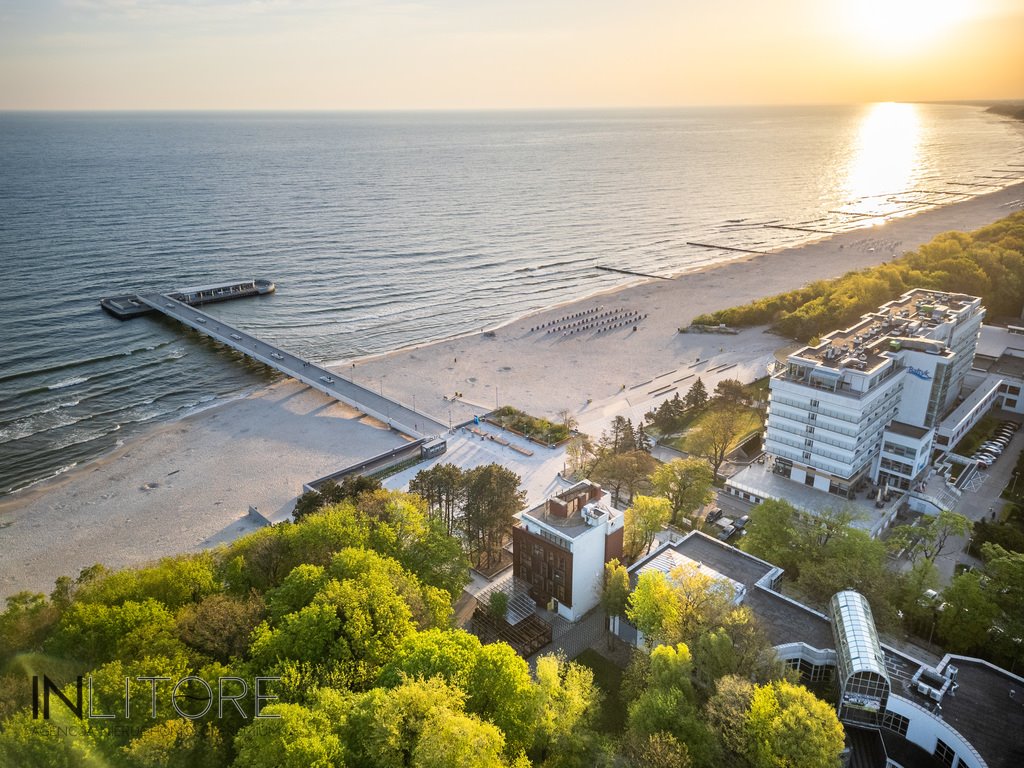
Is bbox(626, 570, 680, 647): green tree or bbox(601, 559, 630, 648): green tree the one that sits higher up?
bbox(626, 570, 680, 647): green tree

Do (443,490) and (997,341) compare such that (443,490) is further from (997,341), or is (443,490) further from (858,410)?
(997,341)

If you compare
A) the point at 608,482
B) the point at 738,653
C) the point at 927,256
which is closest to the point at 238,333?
the point at 608,482

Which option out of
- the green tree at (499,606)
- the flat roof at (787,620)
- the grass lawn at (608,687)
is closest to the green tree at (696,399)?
the flat roof at (787,620)

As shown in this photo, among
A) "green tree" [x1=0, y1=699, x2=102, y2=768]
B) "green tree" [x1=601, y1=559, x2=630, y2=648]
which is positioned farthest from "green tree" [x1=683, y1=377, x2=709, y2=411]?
"green tree" [x1=0, y1=699, x2=102, y2=768]

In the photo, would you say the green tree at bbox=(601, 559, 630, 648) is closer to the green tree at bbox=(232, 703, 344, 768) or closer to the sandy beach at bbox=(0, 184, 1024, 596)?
the green tree at bbox=(232, 703, 344, 768)

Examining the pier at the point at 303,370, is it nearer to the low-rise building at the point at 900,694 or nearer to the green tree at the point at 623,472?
the green tree at the point at 623,472

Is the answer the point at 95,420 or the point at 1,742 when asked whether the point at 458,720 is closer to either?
the point at 1,742

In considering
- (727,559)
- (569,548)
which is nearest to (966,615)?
(727,559)
